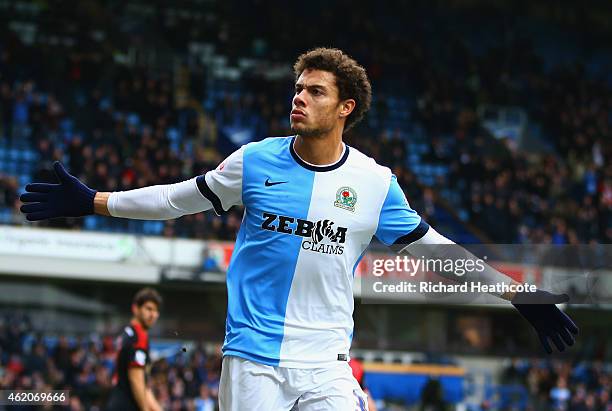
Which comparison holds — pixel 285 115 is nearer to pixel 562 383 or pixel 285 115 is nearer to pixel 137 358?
pixel 562 383

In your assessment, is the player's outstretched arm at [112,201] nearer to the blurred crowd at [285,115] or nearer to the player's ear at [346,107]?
the player's ear at [346,107]

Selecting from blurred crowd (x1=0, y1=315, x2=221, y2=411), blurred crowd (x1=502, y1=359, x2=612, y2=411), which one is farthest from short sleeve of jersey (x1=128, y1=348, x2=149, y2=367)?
blurred crowd (x1=502, y1=359, x2=612, y2=411)

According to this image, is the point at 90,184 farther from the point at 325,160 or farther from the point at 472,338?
the point at 325,160

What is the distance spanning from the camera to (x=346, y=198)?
491 centimetres

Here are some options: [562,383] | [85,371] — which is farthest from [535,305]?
[562,383]

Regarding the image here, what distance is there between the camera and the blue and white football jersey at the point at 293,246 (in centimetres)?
470

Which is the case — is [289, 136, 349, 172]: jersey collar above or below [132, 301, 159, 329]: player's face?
above

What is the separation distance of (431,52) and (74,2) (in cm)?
1038

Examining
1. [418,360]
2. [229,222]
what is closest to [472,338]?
[418,360]

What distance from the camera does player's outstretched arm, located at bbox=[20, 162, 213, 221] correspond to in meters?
4.89

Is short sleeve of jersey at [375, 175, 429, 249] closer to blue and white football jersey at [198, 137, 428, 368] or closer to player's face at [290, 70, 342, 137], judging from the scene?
blue and white football jersey at [198, 137, 428, 368]

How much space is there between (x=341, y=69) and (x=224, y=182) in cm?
77

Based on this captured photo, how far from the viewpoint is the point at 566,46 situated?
33406 mm

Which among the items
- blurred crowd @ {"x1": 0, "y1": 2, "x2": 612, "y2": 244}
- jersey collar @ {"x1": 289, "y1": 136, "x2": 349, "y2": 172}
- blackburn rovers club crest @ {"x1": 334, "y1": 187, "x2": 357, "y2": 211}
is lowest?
blackburn rovers club crest @ {"x1": 334, "y1": 187, "x2": 357, "y2": 211}
